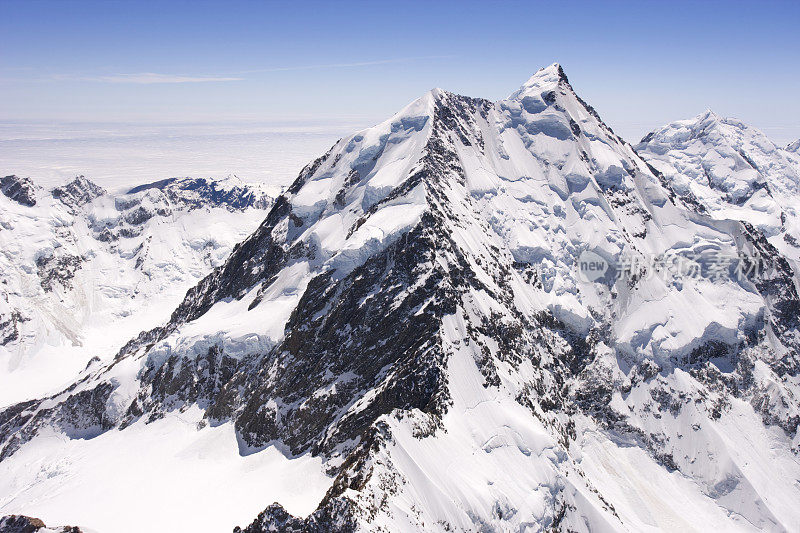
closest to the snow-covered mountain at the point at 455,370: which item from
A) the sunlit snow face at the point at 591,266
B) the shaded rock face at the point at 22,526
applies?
the sunlit snow face at the point at 591,266

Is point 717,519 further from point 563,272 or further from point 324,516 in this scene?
point 324,516

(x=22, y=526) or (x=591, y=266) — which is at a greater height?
(x=591, y=266)

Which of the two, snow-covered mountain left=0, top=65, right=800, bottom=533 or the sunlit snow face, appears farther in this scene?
the sunlit snow face

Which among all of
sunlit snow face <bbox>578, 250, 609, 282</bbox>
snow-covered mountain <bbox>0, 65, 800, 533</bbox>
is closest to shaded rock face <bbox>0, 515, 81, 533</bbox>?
snow-covered mountain <bbox>0, 65, 800, 533</bbox>

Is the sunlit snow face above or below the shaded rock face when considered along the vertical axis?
above

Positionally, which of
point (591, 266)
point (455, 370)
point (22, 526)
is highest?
point (591, 266)

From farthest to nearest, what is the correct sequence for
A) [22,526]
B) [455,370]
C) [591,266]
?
[591,266]
[455,370]
[22,526]

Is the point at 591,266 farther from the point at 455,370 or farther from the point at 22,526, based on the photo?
the point at 22,526

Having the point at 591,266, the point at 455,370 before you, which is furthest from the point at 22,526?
the point at 591,266

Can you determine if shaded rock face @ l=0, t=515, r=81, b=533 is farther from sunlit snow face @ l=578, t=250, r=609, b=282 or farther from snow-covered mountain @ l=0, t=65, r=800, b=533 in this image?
sunlit snow face @ l=578, t=250, r=609, b=282
